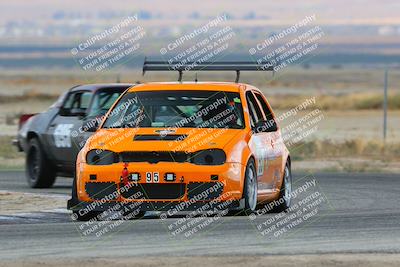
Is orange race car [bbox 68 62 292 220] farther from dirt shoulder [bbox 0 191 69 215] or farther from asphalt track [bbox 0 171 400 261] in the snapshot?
dirt shoulder [bbox 0 191 69 215]

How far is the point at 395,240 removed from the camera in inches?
528

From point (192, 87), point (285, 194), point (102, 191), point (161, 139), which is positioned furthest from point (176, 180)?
point (285, 194)

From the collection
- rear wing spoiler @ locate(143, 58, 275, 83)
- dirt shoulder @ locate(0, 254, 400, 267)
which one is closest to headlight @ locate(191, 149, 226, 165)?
rear wing spoiler @ locate(143, 58, 275, 83)

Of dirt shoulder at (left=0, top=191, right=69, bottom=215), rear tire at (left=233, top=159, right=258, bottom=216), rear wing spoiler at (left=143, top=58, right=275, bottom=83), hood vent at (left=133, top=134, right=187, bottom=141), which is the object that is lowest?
dirt shoulder at (left=0, top=191, right=69, bottom=215)

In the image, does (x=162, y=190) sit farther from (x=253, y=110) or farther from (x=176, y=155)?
(x=253, y=110)

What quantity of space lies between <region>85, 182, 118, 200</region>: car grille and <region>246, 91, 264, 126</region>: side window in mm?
2065

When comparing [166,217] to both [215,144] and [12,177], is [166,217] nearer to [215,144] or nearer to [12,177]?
[215,144]

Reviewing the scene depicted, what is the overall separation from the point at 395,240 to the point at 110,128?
400 centimetres

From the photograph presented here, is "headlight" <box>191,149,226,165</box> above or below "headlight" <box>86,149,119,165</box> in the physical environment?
below

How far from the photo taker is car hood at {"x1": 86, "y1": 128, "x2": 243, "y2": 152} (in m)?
15.1

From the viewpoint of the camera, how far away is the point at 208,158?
49.6 feet

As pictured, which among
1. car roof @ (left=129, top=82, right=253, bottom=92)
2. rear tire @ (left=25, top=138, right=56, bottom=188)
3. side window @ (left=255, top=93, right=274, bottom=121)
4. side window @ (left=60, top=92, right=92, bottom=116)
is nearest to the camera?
car roof @ (left=129, top=82, right=253, bottom=92)

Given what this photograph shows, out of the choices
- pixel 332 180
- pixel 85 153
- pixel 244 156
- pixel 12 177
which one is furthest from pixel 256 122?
pixel 12 177

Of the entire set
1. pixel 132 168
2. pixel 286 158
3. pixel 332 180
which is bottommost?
pixel 332 180
